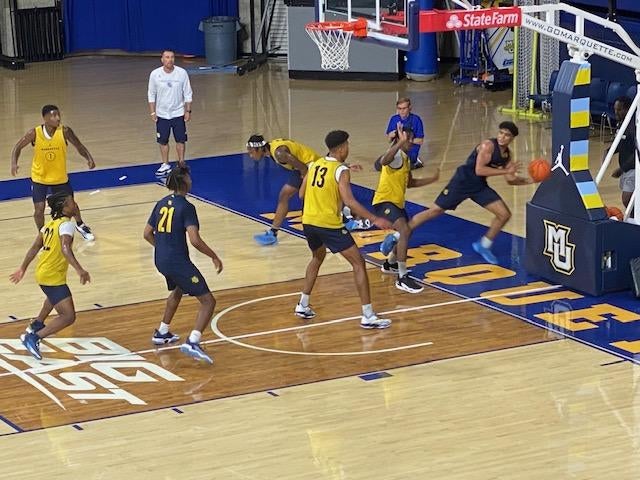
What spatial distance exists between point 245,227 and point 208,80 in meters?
12.0

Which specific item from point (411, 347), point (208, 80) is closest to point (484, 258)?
point (411, 347)

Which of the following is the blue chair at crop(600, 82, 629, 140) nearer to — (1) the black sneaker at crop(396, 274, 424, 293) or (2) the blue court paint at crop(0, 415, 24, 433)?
(1) the black sneaker at crop(396, 274, 424, 293)

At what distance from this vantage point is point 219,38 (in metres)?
30.6

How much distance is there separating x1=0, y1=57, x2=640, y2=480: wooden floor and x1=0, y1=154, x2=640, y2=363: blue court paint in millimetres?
287

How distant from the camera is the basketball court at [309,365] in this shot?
10906mm

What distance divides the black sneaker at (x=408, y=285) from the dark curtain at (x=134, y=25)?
59.1ft

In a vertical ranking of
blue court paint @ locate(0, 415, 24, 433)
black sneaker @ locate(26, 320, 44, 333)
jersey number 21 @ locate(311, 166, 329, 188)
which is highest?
jersey number 21 @ locate(311, 166, 329, 188)

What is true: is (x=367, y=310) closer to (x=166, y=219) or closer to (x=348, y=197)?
(x=348, y=197)

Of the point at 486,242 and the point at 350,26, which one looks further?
the point at 350,26

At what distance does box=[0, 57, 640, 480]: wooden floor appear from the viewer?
10820 mm

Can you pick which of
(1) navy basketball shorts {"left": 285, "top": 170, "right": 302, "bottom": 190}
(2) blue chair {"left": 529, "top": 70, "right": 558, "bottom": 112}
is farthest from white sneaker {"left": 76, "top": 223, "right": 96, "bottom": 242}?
(2) blue chair {"left": 529, "top": 70, "right": 558, "bottom": 112}

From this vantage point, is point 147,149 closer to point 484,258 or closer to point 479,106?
point 479,106

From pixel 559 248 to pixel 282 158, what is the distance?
3.04m

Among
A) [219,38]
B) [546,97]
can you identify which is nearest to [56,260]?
[546,97]
